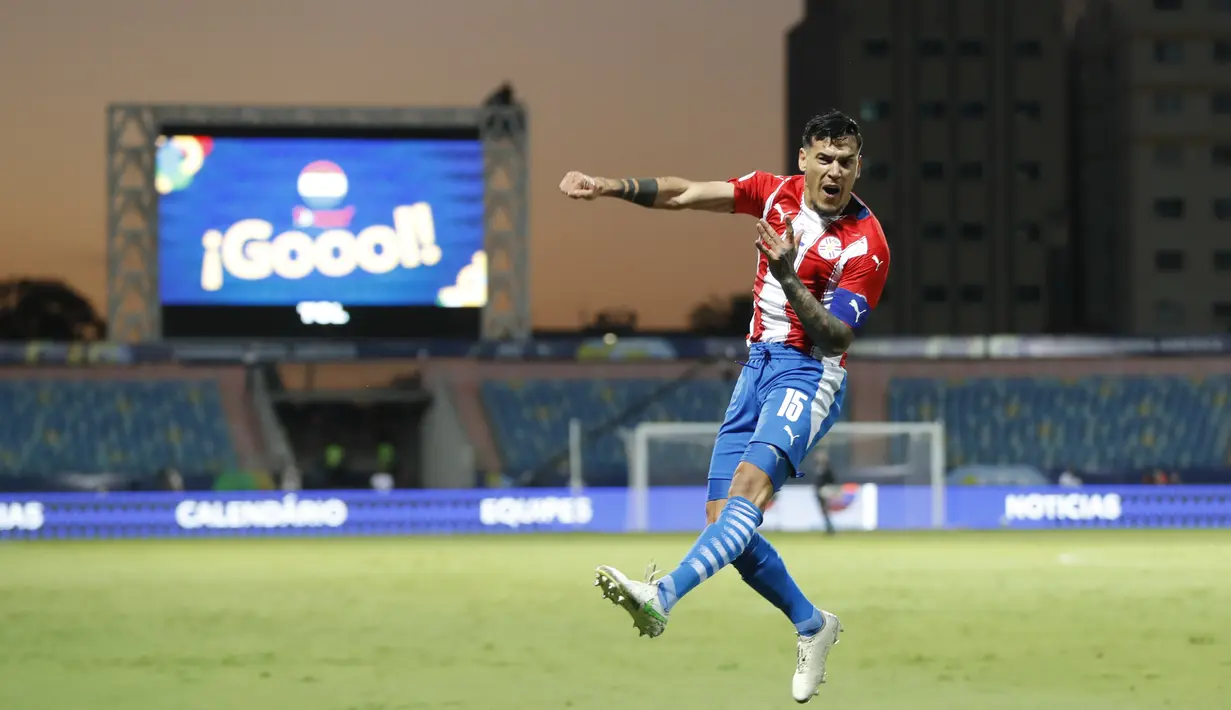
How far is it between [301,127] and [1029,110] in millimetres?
53087

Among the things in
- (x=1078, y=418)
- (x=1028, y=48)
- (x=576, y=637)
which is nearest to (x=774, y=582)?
(x=576, y=637)

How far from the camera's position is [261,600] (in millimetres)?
16109

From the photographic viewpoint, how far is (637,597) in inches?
257

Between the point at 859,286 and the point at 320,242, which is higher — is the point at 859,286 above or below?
below

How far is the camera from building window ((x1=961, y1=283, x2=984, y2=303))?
8125 centimetres

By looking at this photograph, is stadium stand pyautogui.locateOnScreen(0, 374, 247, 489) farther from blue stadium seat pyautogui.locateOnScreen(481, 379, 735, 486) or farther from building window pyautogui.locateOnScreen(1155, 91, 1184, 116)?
building window pyautogui.locateOnScreen(1155, 91, 1184, 116)

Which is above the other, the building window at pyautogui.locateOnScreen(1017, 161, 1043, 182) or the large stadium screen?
the building window at pyautogui.locateOnScreen(1017, 161, 1043, 182)

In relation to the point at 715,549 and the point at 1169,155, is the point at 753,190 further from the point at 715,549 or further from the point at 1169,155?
the point at 1169,155

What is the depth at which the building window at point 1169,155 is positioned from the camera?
8012 centimetres

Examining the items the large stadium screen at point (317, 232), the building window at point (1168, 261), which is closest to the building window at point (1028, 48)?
the building window at point (1168, 261)

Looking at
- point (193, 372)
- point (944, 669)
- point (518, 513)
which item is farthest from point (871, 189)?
point (944, 669)

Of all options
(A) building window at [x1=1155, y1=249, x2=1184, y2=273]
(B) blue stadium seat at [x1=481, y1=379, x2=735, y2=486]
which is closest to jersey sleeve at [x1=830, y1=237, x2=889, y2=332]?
(B) blue stadium seat at [x1=481, y1=379, x2=735, y2=486]

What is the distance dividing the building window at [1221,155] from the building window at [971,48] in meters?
12.4

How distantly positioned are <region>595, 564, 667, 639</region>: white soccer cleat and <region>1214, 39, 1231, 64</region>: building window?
262 ft
